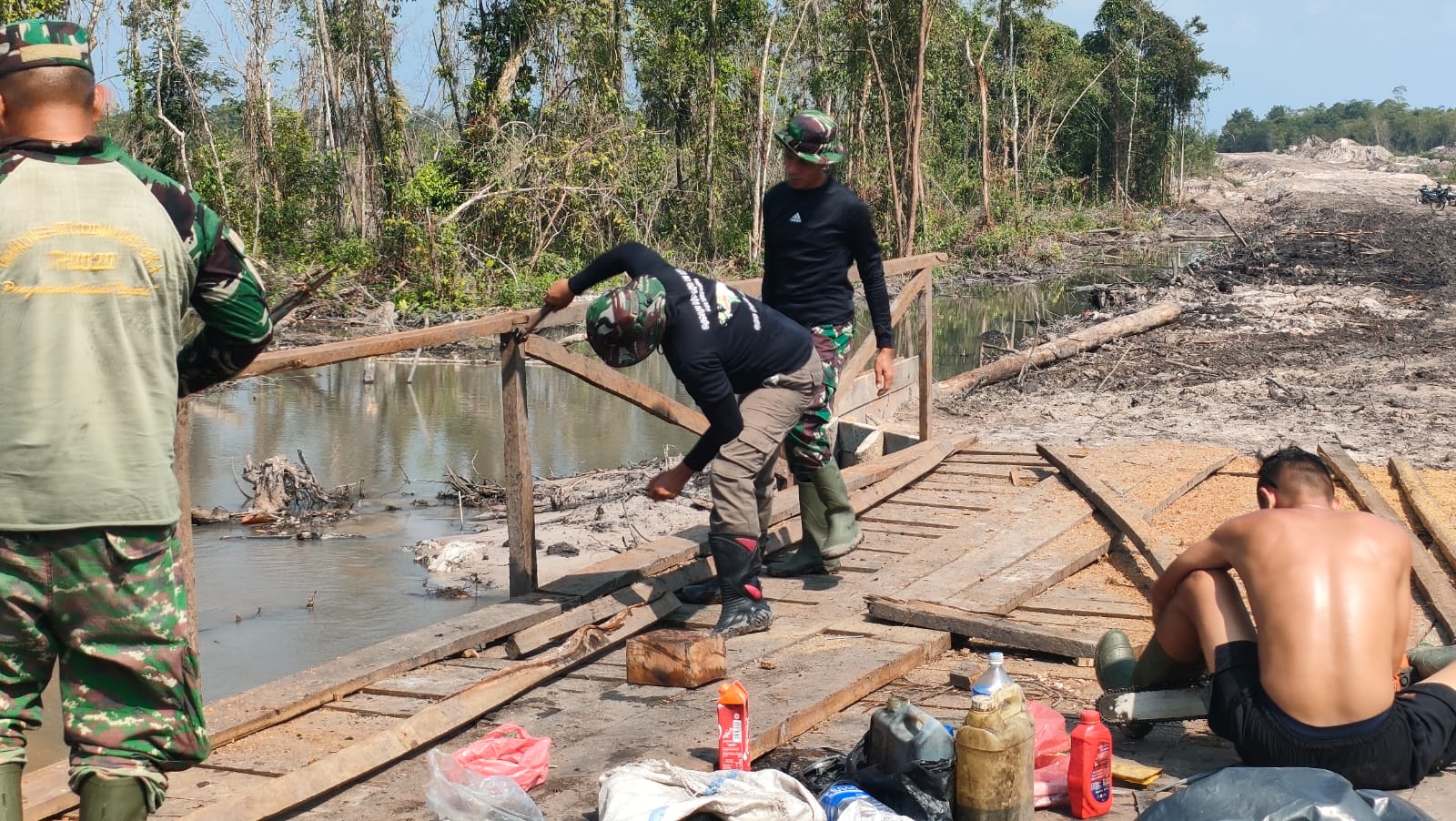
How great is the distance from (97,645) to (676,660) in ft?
7.79

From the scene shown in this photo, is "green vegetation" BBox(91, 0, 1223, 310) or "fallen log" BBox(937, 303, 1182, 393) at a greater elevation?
"green vegetation" BBox(91, 0, 1223, 310)

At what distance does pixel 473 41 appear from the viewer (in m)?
23.2

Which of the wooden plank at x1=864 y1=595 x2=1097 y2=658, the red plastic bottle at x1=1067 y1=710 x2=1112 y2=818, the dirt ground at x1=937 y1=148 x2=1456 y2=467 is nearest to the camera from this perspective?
the red plastic bottle at x1=1067 y1=710 x2=1112 y2=818

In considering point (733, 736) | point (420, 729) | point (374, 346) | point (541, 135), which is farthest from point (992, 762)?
point (541, 135)

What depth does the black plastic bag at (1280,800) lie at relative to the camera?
295cm

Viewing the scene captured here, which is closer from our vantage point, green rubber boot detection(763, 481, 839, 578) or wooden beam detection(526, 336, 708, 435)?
wooden beam detection(526, 336, 708, 435)

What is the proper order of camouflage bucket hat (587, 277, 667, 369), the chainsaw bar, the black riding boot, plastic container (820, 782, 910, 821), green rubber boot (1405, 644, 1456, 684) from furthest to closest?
1. the black riding boot
2. camouflage bucket hat (587, 277, 667, 369)
3. green rubber boot (1405, 644, 1456, 684)
4. the chainsaw bar
5. plastic container (820, 782, 910, 821)

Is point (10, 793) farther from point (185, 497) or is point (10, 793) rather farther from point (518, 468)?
point (518, 468)

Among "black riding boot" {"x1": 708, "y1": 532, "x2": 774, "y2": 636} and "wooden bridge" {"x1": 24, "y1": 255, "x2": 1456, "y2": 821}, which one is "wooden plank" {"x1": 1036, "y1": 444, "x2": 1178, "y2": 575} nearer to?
"wooden bridge" {"x1": 24, "y1": 255, "x2": 1456, "y2": 821}

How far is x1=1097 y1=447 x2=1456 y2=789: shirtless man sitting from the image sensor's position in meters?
3.47

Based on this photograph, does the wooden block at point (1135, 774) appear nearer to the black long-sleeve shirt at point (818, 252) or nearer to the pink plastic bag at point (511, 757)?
the pink plastic bag at point (511, 757)

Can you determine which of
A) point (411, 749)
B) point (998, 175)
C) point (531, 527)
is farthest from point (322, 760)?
point (998, 175)

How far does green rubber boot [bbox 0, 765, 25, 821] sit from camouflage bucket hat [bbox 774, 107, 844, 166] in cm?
405

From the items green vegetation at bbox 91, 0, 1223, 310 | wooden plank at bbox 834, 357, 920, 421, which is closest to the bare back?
wooden plank at bbox 834, 357, 920, 421
